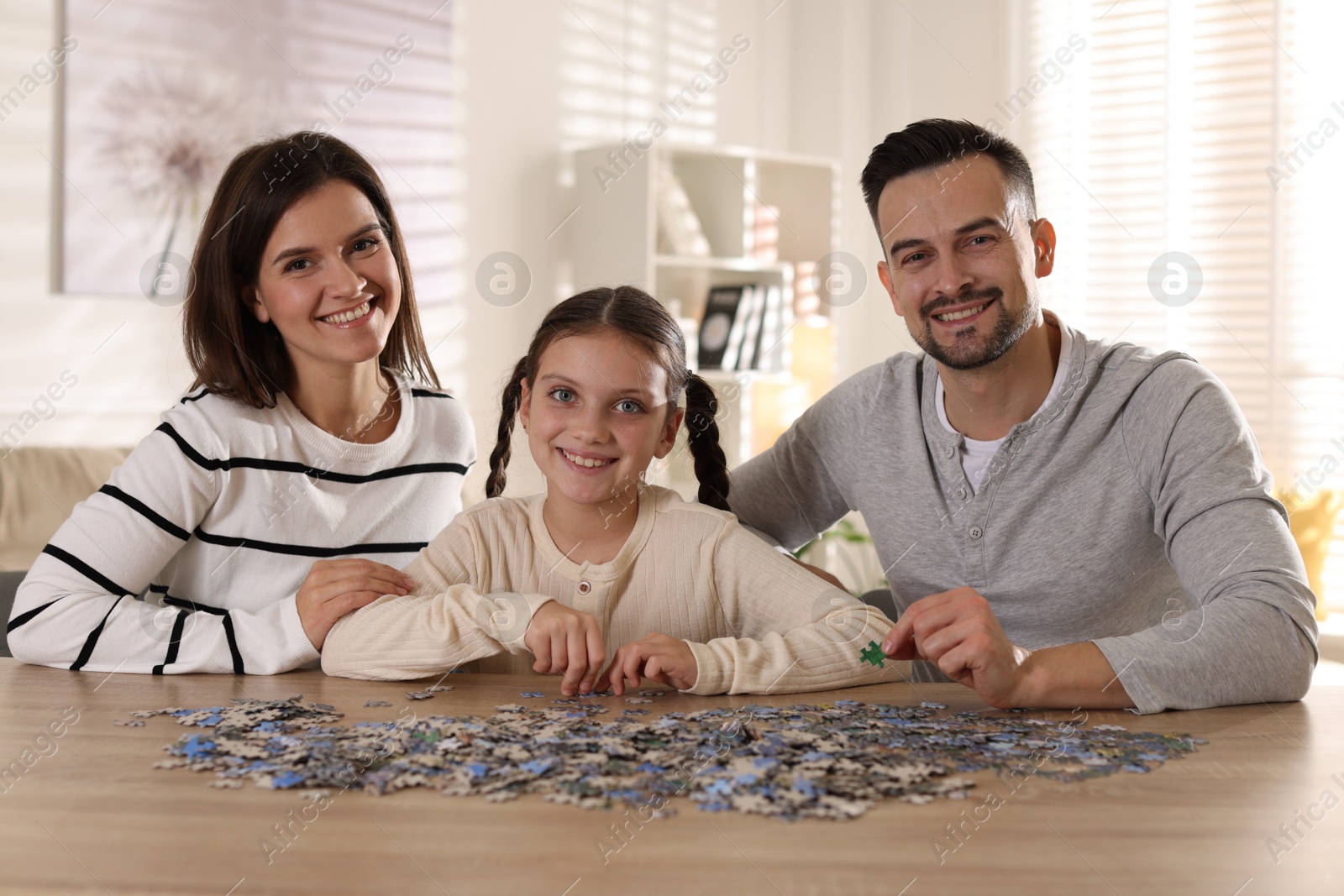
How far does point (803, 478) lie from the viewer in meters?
2.45

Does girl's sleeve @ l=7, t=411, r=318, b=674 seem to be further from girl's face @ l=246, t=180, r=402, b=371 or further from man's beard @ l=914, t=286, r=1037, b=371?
man's beard @ l=914, t=286, r=1037, b=371

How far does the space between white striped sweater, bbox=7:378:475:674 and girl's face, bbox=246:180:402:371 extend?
0.52 feet

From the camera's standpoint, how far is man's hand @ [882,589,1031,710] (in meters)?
1.49

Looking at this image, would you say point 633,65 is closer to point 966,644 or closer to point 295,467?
point 295,467

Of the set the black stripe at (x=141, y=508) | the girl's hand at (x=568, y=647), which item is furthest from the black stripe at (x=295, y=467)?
the girl's hand at (x=568, y=647)

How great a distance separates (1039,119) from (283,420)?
177 inches

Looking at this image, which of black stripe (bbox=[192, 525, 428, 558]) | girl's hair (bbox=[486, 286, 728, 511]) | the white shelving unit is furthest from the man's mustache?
the white shelving unit

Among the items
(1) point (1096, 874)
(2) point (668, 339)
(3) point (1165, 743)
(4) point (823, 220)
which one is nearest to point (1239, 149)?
(4) point (823, 220)

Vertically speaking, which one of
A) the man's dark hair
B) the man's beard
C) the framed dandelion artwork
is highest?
the framed dandelion artwork

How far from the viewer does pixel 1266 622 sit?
160 centimetres

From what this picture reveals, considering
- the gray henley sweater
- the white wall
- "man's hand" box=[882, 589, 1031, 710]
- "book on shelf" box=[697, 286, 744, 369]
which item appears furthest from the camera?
"book on shelf" box=[697, 286, 744, 369]

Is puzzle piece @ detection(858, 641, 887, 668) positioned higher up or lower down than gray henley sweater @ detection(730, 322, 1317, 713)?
lower down

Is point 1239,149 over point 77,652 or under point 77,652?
over

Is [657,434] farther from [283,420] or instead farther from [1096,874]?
[1096,874]
